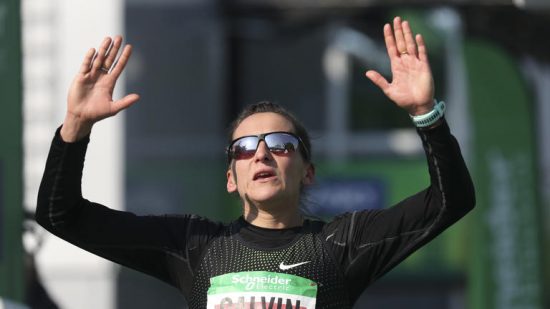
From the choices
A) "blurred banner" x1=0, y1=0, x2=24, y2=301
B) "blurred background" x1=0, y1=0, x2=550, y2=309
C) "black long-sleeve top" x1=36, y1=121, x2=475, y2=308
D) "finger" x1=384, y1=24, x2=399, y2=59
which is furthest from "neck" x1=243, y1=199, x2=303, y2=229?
"blurred background" x1=0, y1=0, x2=550, y2=309

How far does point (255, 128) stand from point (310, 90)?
12041mm

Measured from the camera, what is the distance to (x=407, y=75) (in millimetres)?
3590

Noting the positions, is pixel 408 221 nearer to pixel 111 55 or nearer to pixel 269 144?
pixel 269 144

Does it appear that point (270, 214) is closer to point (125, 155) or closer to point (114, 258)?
point (114, 258)

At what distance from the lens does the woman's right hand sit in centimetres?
354

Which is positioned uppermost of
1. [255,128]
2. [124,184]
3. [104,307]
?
[255,128]

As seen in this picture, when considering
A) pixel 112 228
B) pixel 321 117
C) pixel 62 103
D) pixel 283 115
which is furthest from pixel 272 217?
pixel 321 117

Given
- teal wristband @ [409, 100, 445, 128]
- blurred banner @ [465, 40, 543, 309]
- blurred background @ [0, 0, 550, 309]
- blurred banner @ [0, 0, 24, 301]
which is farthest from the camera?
blurred banner @ [465, 40, 543, 309]

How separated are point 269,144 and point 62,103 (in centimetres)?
696

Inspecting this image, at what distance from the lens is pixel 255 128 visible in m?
3.80

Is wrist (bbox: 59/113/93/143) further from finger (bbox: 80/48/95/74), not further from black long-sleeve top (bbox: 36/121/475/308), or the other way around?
finger (bbox: 80/48/95/74)

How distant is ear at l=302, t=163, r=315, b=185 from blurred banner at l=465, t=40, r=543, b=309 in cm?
715

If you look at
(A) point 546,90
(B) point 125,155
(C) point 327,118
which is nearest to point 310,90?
(C) point 327,118

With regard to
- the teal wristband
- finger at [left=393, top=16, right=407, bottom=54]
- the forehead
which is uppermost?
finger at [left=393, top=16, right=407, bottom=54]
